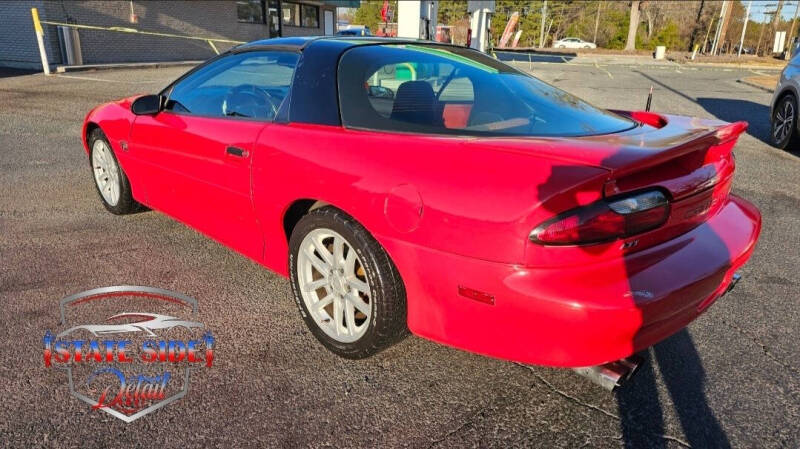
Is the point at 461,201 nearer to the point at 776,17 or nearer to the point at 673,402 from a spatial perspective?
the point at 673,402

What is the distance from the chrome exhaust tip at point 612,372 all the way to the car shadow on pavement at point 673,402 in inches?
9.1

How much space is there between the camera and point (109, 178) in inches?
168

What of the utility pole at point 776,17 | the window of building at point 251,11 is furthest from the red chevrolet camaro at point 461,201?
the utility pole at point 776,17

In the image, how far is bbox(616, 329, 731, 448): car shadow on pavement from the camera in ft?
6.74

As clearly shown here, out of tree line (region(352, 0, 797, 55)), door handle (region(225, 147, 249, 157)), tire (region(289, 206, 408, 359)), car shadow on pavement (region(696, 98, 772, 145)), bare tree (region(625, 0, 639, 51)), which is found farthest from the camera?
tree line (region(352, 0, 797, 55))

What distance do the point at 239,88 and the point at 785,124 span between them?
25.6ft

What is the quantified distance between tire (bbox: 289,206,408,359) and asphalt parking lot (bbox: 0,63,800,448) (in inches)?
5.4

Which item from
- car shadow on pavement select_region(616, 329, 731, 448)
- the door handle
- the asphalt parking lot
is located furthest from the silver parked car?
the door handle

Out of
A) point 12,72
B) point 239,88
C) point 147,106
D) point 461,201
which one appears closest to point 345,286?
point 461,201

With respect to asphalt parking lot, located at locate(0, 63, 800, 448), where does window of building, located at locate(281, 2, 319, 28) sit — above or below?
above

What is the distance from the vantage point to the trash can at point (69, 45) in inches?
620

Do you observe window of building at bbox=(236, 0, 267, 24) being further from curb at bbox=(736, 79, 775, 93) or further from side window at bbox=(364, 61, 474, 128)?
side window at bbox=(364, 61, 474, 128)

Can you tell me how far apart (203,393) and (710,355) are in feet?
7.66

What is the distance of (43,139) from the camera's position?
23.9ft
